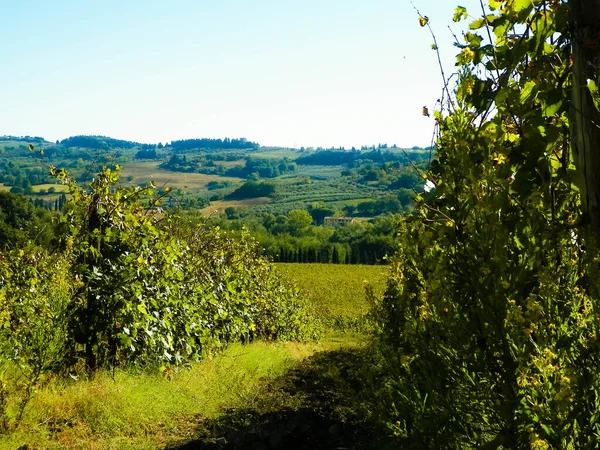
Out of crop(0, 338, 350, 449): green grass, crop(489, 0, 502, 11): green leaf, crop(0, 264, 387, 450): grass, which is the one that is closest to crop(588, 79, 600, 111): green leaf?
crop(489, 0, 502, 11): green leaf

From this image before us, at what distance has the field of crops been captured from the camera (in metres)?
46.0

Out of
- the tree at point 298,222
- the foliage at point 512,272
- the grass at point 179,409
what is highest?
the foliage at point 512,272

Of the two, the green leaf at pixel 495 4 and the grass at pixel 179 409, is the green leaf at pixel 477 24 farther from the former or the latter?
the grass at pixel 179 409

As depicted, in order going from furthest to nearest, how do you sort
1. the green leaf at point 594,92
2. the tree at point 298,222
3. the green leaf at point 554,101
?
the tree at point 298,222 < the green leaf at point 554,101 < the green leaf at point 594,92

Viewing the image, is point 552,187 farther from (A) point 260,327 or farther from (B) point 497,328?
(A) point 260,327

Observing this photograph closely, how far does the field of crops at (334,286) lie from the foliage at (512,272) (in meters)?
33.8

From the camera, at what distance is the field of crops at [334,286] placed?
151 feet

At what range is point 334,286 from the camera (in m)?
61.1

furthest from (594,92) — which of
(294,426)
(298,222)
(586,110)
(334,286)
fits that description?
(298,222)

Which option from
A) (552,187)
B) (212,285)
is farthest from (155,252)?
(552,187)

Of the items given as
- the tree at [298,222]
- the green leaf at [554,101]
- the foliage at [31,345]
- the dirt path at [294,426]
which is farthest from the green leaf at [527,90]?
the tree at [298,222]

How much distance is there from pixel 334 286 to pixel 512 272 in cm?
5896

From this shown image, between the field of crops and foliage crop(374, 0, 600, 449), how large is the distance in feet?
111

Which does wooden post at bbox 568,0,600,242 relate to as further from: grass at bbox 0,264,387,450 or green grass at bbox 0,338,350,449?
green grass at bbox 0,338,350,449
